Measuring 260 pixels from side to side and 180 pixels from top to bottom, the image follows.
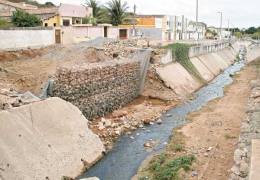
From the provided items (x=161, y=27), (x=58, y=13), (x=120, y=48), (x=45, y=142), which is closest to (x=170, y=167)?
(x=45, y=142)

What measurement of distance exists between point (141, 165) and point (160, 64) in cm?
1628

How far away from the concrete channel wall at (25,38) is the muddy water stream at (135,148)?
13.3 m

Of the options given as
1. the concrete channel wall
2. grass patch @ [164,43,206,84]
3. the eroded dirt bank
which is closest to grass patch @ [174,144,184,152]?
the eroded dirt bank

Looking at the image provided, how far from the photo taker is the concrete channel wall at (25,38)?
29016mm

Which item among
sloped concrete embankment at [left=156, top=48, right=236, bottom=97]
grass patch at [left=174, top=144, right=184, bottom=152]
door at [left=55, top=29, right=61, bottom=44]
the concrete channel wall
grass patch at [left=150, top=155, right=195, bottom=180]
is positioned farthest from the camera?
door at [left=55, top=29, right=61, bottom=44]

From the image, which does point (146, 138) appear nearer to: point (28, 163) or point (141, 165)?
point (141, 165)

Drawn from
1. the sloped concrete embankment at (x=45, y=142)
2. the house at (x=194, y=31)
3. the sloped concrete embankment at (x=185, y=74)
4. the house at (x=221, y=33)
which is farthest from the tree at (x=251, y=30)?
the sloped concrete embankment at (x=45, y=142)

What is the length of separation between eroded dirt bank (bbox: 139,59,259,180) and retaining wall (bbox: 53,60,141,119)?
533cm

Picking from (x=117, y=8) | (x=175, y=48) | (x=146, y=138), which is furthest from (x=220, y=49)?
(x=146, y=138)

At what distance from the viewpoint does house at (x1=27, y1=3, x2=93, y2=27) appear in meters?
44.0

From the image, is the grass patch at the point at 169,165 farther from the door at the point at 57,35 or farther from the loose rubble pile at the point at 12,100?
the door at the point at 57,35

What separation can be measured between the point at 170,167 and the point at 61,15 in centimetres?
3269

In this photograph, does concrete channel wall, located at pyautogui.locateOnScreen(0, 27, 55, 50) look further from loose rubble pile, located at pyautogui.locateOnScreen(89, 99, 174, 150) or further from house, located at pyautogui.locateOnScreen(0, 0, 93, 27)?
loose rubble pile, located at pyautogui.locateOnScreen(89, 99, 174, 150)

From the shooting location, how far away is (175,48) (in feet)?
121
